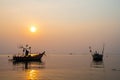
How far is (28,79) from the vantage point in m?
67.6

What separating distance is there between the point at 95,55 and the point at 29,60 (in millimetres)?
39300

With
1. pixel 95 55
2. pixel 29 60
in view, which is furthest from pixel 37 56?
pixel 95 55

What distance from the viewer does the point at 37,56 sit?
173125mm

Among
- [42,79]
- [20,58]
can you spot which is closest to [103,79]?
[42,79]

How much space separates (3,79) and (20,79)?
3761 mm

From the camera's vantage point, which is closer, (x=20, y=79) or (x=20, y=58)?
(x=20, y=79)

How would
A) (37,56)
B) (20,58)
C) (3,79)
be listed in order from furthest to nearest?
1. (37,56)
2. (20,58)
3. (3,79)

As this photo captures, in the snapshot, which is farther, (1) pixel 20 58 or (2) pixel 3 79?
(1) pixel 20 58

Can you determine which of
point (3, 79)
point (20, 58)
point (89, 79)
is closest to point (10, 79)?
point (3, 79)

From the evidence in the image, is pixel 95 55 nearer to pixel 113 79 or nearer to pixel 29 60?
pixel 29 60

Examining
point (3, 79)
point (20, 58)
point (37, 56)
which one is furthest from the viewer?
point (37, 56)

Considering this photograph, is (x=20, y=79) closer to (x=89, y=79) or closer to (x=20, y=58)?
(x=89, y=79)

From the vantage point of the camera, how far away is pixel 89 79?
6662 cm

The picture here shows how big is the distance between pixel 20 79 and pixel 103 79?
18442 millimetres
